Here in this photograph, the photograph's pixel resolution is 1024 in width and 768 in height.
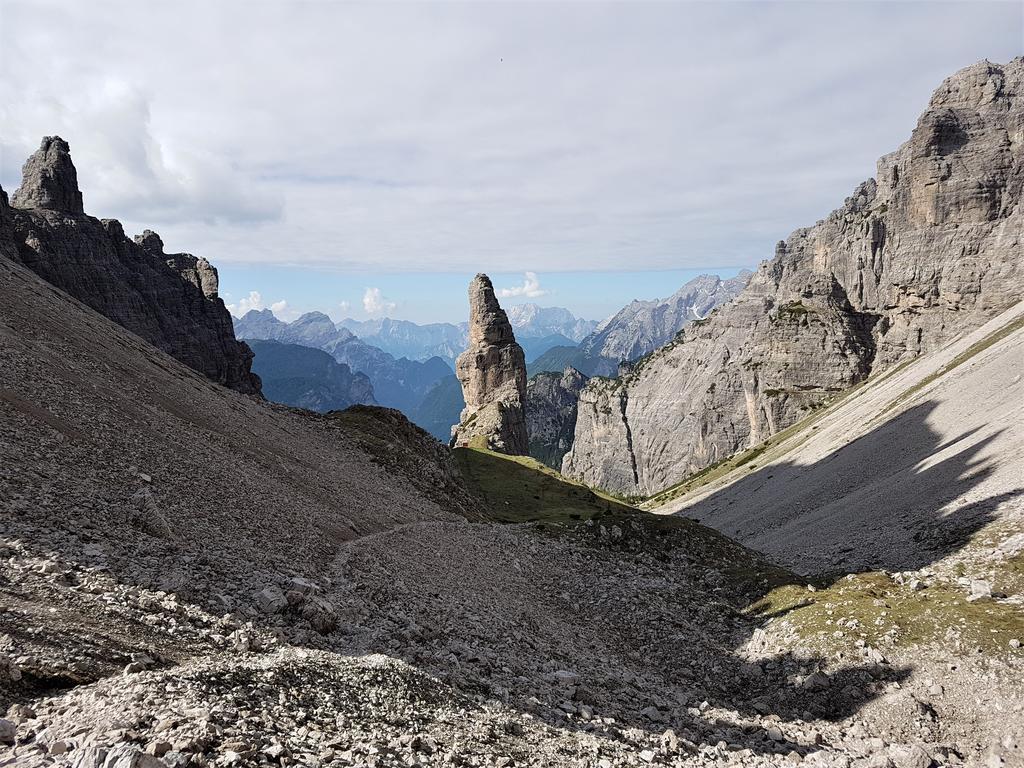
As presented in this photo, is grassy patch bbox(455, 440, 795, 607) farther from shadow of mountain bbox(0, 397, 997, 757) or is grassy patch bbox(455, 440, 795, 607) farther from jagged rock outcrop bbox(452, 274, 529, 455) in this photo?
jagged rock outcrop bbox(452, 274, 529, 455)

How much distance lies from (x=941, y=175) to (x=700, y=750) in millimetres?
178768

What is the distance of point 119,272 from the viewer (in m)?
128

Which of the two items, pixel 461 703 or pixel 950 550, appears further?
pixel 950 550

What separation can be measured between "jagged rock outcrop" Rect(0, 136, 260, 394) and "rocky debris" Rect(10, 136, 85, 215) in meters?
0.18

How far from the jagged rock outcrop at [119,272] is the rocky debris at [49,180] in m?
0.18

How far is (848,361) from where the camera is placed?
162375mm

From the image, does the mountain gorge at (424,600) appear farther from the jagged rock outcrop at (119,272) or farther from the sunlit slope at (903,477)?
the jagged rock outcrop at (119,272)

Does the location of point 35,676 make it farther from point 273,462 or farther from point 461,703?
point 273,462

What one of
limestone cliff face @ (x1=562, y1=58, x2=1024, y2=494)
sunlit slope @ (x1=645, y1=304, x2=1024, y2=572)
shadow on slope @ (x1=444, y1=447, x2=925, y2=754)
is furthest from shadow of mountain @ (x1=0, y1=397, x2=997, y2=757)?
limestone cliff face @ (x1=562, y1=58, x2=1024, y2=494)

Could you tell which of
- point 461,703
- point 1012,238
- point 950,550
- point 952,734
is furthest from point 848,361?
point 461,703

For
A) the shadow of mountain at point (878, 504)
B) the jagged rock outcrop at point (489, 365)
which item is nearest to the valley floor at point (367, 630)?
the shadow of mountain at point (878, 504)

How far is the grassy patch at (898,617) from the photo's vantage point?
70.2 ft

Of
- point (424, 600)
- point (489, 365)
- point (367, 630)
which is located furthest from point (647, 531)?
point (489, 365)

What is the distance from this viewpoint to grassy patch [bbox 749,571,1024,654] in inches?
843
